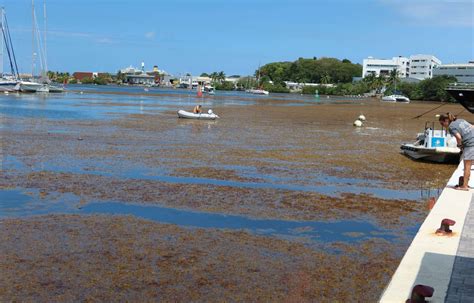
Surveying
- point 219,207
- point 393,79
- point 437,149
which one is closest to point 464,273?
point 219,207

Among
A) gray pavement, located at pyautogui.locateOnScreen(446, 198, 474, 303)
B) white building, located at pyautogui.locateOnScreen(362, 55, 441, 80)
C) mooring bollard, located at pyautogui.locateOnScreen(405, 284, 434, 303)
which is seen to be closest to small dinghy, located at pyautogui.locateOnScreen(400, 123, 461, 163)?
gray pavement, located at pyautogui.locateOnScreen(446, 198, 474, 303)

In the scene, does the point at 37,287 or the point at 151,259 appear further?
the point at 151,259

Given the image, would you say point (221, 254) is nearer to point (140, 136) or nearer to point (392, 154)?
point (392, 154)

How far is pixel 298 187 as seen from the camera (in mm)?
14609

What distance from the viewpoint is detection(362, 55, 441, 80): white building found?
582ft

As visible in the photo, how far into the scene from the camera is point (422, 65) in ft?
588

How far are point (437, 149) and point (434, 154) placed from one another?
32 cm

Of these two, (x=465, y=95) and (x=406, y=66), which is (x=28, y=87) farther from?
(x=406, y=66)

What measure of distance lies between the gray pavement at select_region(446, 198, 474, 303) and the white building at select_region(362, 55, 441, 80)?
6893 inches

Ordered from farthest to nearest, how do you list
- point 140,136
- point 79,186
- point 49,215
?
point 140,136 < point 79,186 < point 49,215

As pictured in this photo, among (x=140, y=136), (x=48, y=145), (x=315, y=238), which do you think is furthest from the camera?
(x=140, y=136)

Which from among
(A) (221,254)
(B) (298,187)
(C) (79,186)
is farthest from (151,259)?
(B) (298,187)

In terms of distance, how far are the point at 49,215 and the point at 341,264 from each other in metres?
5.80

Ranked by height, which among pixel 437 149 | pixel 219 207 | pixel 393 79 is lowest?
pixel 219 207
